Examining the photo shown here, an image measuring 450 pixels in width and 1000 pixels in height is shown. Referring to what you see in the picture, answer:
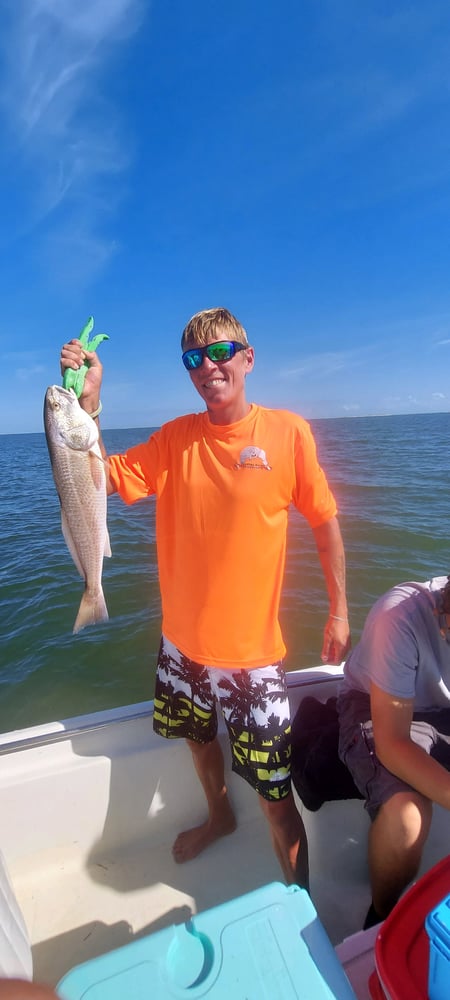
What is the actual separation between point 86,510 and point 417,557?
804 cm

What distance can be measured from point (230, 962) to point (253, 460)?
1596 mm

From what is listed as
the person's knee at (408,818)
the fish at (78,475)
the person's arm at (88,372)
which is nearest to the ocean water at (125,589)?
the fish at (78,475)

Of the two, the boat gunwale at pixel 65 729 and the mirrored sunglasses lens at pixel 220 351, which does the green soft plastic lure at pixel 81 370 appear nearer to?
the mirrored sunglasses lens at pixel 220 351

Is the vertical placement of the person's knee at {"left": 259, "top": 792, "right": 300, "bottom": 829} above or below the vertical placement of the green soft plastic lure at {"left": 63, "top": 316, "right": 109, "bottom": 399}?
below

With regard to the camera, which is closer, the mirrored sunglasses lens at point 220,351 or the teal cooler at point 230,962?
the teal cooler at point 230,962

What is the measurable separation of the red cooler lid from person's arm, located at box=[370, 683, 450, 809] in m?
0.35

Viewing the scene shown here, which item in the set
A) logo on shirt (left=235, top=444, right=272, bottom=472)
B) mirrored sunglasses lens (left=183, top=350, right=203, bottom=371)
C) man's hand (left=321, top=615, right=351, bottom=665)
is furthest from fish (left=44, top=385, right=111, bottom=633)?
man's hand (left=321, top=615, right=351, bottom=665)

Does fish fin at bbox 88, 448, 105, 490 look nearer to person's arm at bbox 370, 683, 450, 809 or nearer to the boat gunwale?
the boat gunwale

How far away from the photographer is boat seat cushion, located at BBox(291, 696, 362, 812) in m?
2.10

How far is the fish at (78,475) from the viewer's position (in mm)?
1854

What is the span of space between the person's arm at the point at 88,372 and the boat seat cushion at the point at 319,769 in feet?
5.07

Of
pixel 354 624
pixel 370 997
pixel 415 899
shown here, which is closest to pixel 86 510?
pixel 415 899

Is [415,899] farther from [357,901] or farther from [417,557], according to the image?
[417,557]

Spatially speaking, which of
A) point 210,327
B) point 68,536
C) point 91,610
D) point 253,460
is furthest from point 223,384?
point 91,610
